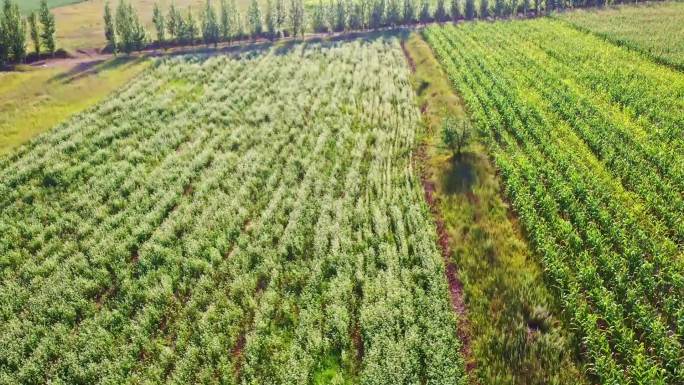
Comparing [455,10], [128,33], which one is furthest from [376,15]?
[128,33]

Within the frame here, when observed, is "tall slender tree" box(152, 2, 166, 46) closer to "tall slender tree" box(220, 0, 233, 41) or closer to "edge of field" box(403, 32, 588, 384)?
"tall slender tree" box(220, 0, 233, 41)

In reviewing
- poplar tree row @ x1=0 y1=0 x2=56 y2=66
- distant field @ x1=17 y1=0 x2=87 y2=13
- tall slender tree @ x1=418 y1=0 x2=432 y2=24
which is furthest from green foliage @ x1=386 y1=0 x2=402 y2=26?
distant field @ x1=17 y1=0 x2=87 y2=13

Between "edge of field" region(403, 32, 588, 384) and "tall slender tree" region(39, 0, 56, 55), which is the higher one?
"tall slender tree" region(39, 0, 56, 55)

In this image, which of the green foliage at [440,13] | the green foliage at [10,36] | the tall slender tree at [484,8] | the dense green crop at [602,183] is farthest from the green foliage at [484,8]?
the green foliage at [10,36]

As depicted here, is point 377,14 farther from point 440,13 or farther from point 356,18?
point 440,13

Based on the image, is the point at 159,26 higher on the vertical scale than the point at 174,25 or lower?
lower

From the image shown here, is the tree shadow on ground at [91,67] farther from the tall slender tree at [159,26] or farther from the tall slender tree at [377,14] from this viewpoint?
the tall slender tree at [377,14]
